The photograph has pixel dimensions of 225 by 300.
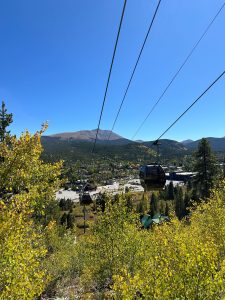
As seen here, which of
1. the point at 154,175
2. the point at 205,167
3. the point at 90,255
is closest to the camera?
the point at 154,175

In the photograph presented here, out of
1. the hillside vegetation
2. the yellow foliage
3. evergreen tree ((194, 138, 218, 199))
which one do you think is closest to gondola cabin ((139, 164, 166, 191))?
the hillside vegetation

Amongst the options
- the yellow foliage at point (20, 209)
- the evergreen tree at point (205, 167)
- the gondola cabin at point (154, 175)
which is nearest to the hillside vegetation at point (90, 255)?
the yellow foliage at point (20, 209)

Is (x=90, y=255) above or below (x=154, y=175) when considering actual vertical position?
below

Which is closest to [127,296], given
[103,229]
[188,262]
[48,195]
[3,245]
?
[188,262]

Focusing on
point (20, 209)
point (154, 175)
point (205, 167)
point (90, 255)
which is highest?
point (154, 175)

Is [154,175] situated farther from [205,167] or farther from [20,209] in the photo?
[205,167]

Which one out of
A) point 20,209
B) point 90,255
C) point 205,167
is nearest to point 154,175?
point 90,255

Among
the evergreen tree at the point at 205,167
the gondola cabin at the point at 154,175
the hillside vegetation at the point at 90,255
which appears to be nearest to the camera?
the hillside vegetation at the point at 90,255

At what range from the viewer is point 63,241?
44.8 m

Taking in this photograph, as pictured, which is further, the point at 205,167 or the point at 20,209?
the point at 205,167

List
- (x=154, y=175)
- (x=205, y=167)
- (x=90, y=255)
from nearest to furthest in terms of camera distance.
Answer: (x=154, y=175), (x=90, y=255), (x=205, y=167)

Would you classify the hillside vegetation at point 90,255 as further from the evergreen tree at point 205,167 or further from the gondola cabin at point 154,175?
the evergreen tree at point 205,167

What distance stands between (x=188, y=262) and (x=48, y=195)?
722 centimetres

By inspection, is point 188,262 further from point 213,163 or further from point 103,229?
point 213,163
